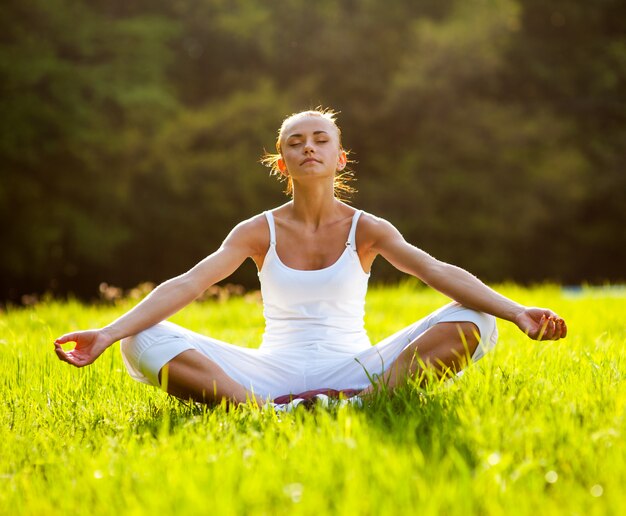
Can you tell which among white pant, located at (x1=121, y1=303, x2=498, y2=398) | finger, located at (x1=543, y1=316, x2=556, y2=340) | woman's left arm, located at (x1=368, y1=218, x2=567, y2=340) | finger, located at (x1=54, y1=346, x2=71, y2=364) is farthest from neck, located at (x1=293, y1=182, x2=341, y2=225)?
finger, located at (x1=54, y1=346, x2=71, y2=364)

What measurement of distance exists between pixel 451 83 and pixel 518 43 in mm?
2196

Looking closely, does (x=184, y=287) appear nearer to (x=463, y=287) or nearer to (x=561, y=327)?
(x=463, y=287)

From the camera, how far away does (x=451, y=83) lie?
1839 cm

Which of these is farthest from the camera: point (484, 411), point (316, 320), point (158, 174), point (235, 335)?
point (158, 174)

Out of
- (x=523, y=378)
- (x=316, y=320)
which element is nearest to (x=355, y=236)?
(x=316, y=320)

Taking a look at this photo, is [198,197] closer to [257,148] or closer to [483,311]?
[257,148]

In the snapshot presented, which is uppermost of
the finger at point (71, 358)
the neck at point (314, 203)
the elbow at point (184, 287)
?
the neck at point (314, 203)

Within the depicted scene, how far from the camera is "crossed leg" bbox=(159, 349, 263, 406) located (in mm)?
3326

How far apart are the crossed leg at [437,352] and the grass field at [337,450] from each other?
0.10 meters

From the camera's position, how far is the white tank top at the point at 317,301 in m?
3.65

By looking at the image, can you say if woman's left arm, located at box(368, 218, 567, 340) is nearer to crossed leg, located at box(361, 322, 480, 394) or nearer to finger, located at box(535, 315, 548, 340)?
finger, located at box(535, 315, 548, 340)

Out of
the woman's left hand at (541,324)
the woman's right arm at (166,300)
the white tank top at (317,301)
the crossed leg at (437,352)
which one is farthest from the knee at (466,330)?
the woman's right arm at (166,300)

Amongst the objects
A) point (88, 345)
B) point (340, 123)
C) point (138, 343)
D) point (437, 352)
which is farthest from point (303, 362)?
point (340, 123)

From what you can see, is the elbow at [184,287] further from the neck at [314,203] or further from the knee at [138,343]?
the neck at [314,203]
